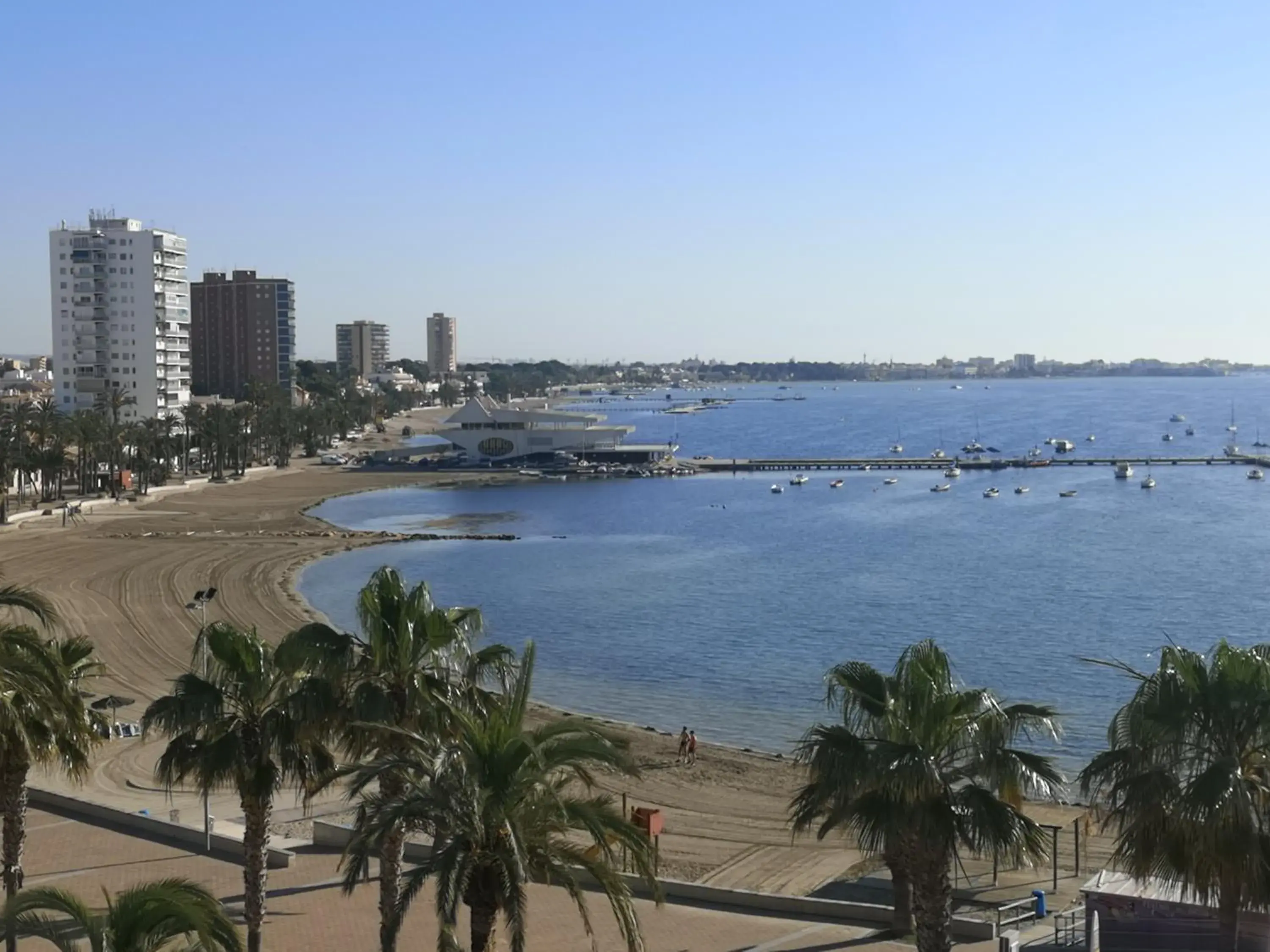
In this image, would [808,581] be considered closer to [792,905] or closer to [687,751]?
[687,751]

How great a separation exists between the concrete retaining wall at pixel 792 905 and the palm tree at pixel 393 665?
10.8 feet

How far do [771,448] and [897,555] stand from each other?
298ft

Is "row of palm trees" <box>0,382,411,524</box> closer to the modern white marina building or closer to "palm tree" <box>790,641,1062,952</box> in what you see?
the modern white marina building

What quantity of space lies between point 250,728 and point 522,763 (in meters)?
5.10

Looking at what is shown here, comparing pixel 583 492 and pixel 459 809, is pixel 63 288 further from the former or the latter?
Result: pixel 459 809

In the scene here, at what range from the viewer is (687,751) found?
3278 centimetres

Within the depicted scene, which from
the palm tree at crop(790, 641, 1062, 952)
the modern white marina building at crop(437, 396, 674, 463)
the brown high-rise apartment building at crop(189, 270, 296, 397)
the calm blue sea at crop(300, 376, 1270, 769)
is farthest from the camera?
the brown high-rise apartment building at crop(189, 270, 296, 397)

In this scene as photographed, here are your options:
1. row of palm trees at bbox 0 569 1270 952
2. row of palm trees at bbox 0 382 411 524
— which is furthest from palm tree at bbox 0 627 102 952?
row of palm trees at bbox 0 382 411 524

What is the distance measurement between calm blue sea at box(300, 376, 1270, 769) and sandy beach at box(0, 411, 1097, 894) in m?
3.04

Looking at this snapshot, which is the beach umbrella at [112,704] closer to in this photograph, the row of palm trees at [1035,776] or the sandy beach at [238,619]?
the sandy beach at [238,619]

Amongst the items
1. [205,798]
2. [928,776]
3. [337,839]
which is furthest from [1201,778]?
[337,839]

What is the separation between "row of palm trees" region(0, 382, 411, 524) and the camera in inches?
3465

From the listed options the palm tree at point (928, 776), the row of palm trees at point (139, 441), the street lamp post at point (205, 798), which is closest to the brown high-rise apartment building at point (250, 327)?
the row of palm trees at point (139, 441)

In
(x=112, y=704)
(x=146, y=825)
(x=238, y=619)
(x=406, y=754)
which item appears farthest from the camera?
(x=238, y=619)
